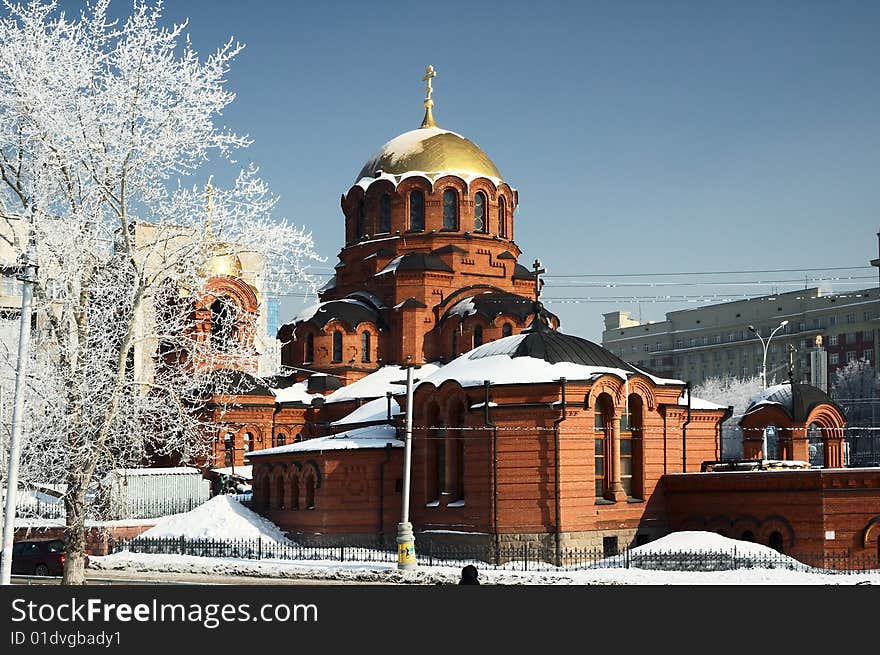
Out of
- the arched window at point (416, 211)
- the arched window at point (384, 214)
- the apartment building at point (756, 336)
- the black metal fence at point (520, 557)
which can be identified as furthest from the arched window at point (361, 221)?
the apartment building at point (756, 336)

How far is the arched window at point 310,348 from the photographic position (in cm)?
4647

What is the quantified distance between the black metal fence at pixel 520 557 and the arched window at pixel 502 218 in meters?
18.3

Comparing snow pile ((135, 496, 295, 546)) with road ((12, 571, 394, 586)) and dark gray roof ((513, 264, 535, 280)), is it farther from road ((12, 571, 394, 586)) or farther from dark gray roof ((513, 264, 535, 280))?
dark gray roof ((513, 264, 535, 280))

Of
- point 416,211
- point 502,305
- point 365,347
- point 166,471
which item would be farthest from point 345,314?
point 166,471

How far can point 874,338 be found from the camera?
82.6m

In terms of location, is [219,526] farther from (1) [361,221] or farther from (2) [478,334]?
(1) [361,221]

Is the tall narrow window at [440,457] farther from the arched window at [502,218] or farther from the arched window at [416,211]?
the arched window at [502,218]

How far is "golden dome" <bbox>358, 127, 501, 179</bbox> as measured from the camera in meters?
47.7

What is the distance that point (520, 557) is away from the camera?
101 ft

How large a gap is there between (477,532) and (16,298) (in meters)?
43.8

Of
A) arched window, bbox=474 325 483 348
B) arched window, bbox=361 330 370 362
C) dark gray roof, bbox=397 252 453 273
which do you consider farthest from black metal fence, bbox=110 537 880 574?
dark gray roof, bbox=397 252 453 273

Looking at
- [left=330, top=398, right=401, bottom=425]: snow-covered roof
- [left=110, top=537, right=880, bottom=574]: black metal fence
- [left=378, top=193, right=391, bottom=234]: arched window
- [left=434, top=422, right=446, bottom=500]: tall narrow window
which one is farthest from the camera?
[left=378, top=193, right=391, bottom=234]: arched window

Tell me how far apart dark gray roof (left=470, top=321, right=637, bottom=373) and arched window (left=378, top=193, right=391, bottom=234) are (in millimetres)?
14564
